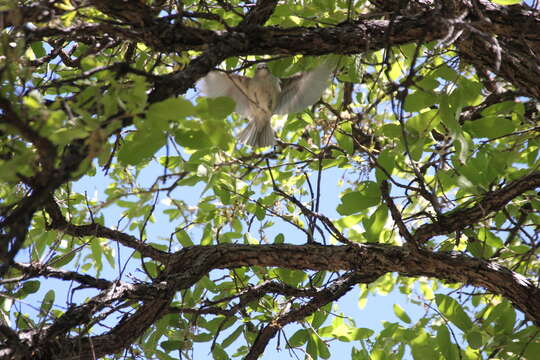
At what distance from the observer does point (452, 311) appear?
6.69 feet

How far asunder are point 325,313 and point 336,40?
1.19 m

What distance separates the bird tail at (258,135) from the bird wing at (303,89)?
0.22 metres

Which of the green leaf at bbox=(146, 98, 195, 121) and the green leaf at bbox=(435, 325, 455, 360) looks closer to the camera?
the green leaf at bbox=(146, 98, 195, 121)

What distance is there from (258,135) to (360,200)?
53.6 inches

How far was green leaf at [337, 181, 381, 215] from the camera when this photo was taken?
6.71 feet

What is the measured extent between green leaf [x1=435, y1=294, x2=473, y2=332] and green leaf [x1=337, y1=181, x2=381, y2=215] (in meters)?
0.41

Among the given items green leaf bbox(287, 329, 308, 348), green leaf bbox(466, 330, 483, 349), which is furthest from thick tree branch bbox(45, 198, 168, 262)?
green leaf bbox(466, 330, 483, 349)

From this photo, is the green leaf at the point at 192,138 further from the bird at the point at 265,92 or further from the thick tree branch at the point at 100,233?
the bird at the point at 265,92

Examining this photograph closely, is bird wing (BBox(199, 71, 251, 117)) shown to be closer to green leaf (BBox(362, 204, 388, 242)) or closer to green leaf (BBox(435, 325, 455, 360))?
green leaf (BBox(362, 204, 388, 242))

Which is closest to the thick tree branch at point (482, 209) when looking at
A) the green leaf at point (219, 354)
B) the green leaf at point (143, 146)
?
the green leaf at point (219, 354)

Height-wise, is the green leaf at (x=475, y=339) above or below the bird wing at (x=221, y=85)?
below

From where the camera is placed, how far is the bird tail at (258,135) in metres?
3.25

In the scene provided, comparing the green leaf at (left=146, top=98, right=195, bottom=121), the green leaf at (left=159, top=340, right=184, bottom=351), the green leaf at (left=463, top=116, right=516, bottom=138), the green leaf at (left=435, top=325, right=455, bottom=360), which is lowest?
the green leaf at (left=435, top=325, right=455, bottom=360)

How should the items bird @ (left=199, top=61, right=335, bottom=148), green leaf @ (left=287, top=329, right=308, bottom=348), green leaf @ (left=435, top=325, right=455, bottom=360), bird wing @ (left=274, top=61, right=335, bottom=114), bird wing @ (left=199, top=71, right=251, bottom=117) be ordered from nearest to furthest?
green leaf @ (left=435, top=325, right=455, bottom=360) → green leaf @ (left=287, top=329, right=308, bottom=348) → bird wing @ (left=274, top=61, right=335, bottom=114) → bird @ (left=199, top=61, right=335, bottom=148) → bird wing @ (left=199, top=71, right=251, bottom=117)
